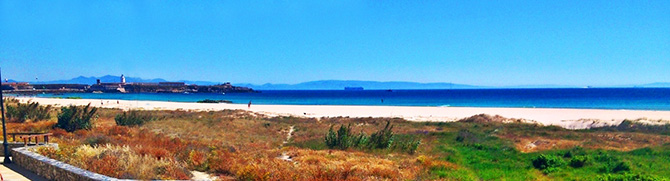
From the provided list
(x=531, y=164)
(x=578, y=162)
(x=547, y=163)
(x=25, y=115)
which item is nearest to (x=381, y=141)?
(x=531, y=164)

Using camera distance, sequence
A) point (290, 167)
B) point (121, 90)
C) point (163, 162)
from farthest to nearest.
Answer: point (121, 90)
point (290, 167)
point (163, 162)

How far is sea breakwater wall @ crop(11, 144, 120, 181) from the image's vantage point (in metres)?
8.09

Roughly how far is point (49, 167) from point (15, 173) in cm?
179

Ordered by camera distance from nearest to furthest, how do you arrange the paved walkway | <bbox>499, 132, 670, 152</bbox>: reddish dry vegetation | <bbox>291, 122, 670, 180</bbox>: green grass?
the paved walkway
<bbox>291, 122, 670, 180</bbox>: green grass
<bbox>499, 132, 670, 152</bbox>: reddish dry vegetation

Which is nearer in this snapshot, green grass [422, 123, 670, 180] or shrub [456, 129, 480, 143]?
green grass [422, 123, 670, 180]

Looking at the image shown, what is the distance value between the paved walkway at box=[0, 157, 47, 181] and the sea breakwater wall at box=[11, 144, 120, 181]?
0.31ft

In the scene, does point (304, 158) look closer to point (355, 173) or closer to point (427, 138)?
point (355, 173)

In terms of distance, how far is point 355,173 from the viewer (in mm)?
9820

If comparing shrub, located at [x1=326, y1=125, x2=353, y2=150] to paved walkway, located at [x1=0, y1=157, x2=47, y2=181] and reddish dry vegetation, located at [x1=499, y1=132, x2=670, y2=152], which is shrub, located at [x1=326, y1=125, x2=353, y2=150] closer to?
reddish dry vegetation, located at [x1=499, y1=132, x2=670, y2=152]

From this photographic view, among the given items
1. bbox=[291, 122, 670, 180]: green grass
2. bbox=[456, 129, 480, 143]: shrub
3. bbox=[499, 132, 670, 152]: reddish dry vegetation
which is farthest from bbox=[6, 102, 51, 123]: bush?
bbox=[499, 132, 670, 152]: reddish dry vegetation

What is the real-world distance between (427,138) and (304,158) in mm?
10261

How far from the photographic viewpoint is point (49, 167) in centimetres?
950

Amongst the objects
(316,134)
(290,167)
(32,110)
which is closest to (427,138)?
(316,134)

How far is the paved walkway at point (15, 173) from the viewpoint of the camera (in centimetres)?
990
